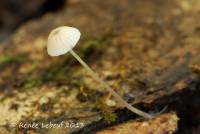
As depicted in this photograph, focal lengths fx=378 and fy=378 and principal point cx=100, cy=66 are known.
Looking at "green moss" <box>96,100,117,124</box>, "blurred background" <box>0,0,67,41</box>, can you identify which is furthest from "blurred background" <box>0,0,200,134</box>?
"blurred background" <box>0,0,67,41</box>

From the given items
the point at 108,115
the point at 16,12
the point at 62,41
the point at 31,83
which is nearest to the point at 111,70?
the point at 108,115

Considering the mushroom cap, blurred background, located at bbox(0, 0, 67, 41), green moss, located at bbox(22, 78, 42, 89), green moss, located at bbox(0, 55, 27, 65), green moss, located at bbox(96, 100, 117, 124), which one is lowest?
green moss, located at bbox(96, 100, 117, 124)

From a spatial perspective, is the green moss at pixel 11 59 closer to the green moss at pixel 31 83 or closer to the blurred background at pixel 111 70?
the blurred background at pixel 111 70

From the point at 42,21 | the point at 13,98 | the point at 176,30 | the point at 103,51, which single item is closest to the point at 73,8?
the point at 42,21

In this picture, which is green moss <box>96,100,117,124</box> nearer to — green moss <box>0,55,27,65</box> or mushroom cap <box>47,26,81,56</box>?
mushroom cap <box>47,26,81,56</box>

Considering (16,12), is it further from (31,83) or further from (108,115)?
(108,115)

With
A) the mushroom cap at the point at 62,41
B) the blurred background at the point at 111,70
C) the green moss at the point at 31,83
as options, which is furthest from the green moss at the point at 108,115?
the green moss at the point at 31,83

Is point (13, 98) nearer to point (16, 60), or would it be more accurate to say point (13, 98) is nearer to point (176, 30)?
→ point (16, 60)

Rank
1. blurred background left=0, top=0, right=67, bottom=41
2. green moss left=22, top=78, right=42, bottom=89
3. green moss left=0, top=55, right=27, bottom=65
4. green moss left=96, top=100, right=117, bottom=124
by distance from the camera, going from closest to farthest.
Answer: green moss left=96, top=100, right=117, bottom=124, green moss left=22, top=78, right=42, bottom=89, green moss left=0, top=55, right=27, bottom=65, blurred background left=0, top=0, right=67, bottom=41
